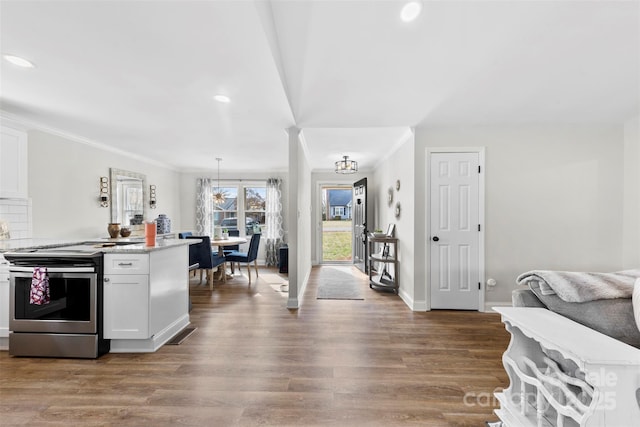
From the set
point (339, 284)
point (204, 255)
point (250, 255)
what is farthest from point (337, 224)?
point (204, 255)

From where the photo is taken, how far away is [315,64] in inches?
88.4

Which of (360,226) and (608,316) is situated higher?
(360,226)

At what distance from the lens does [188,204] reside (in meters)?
6.99

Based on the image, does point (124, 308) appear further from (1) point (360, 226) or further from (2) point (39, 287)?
(1) point (360, 226)

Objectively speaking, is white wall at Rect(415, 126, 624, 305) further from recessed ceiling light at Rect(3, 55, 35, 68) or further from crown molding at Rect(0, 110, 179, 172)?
crown molding at Rect(0, 110, 179, 172)

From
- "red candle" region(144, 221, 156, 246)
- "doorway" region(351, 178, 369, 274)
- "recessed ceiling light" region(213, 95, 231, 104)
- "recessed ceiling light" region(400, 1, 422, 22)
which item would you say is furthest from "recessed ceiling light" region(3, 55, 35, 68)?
"doorway" region(351, 178, 369, 274)

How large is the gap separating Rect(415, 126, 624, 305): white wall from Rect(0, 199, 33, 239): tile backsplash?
519cm

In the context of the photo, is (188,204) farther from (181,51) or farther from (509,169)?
(509,169)

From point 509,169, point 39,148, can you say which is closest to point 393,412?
point 509,169

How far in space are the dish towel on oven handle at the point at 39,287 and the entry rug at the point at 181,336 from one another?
1067 millimetres

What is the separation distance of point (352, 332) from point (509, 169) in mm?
2775

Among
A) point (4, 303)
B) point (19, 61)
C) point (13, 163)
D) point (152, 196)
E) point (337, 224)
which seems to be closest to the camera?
point (19, 61)

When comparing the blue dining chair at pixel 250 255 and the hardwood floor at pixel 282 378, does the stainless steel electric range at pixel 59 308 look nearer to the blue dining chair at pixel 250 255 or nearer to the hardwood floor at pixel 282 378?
the hardwood floor at pixel 282 378

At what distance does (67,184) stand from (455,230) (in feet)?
17.1
